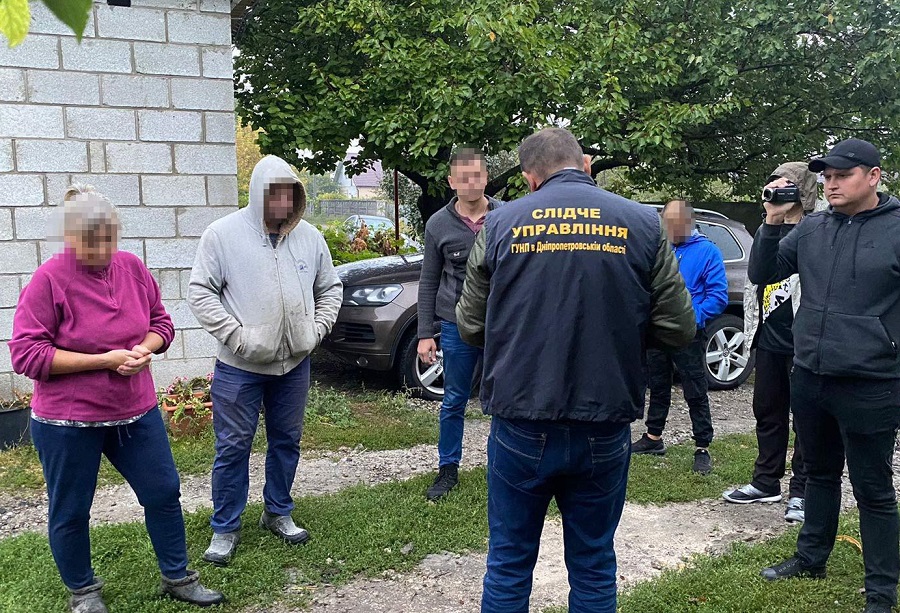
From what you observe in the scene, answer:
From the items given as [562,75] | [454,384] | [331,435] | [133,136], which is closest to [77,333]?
[454,384]

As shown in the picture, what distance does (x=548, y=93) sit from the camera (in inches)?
331

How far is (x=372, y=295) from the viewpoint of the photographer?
705 centimetres

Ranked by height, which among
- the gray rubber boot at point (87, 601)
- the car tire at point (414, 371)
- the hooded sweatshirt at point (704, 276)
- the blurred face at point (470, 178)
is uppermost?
the blurred face at point (470, 178)

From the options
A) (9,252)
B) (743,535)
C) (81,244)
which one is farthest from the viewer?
(9,252)

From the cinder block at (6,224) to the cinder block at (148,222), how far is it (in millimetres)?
768

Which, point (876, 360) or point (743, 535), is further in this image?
point (743, 535)

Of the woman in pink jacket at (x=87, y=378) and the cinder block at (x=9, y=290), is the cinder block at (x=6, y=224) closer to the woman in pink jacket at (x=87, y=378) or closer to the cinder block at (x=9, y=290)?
the cinder block at (x=9, y=290)

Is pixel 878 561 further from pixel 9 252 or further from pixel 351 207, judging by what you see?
pixel 351 207

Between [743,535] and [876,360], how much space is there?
1580mm

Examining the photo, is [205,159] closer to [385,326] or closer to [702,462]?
[385,326]

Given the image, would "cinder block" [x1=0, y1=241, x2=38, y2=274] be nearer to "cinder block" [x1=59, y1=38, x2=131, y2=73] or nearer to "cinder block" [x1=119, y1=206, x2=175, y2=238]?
"cinder block" [x1=119, y1=206, x2=175, y2=238]

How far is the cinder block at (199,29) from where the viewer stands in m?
6.16

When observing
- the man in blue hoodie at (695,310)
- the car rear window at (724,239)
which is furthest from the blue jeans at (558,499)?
the car rear window at (724,239)

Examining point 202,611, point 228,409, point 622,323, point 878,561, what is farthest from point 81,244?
point 878,561
